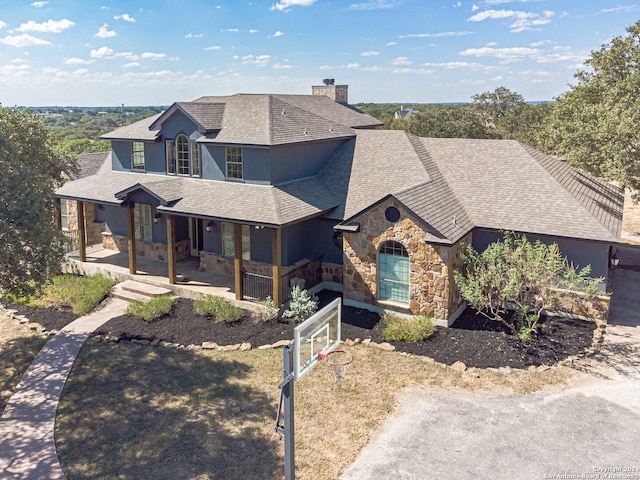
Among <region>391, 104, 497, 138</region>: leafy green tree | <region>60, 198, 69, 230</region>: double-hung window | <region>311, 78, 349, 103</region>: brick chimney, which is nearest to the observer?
<region>60, 198, 69, 230</region>: double-hung window

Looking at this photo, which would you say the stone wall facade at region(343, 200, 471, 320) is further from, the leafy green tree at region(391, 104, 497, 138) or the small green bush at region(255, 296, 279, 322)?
the leafy green tree at region(391, 104, 497, 138)

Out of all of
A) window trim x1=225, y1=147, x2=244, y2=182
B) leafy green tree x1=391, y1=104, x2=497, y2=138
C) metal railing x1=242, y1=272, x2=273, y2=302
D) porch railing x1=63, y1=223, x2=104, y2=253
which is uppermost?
leafy green tree x1=391, y1=104, x2=497, y2=138

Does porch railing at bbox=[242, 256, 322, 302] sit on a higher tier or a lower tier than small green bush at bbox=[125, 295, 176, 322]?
higher

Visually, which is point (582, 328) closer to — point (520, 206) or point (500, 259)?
point (500, 259)

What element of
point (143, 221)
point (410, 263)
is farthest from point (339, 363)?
point (143, 221)

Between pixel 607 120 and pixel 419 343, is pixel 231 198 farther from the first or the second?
pixel 607 120

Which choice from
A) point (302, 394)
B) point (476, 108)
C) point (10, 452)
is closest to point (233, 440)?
point (302, 394)

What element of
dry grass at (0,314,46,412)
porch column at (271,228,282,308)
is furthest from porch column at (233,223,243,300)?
dry grass at (0,314,46,412)

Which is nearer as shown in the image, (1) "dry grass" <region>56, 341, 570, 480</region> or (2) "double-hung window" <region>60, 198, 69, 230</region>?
(1) "dry grass" <region>56, 341, 570, 480</region>
